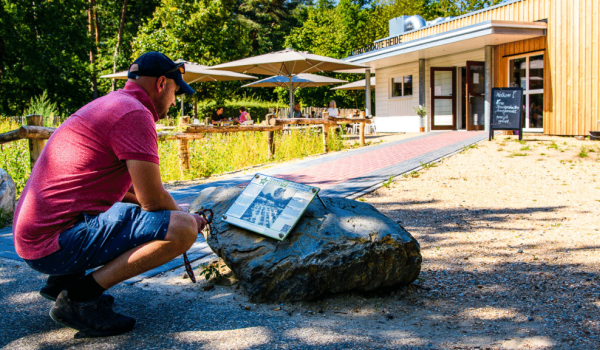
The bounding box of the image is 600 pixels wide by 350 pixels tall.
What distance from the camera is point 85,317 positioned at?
2.54 metres

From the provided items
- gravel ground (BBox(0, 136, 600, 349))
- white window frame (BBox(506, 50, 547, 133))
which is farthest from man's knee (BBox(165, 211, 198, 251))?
white window frame (BBox(506, 50, 547, 133))

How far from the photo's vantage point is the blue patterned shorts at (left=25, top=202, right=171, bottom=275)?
2.39 m

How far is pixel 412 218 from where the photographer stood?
531 cm

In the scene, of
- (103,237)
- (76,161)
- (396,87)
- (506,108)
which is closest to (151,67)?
(76,161)

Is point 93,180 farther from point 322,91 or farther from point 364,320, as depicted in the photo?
point 322,91

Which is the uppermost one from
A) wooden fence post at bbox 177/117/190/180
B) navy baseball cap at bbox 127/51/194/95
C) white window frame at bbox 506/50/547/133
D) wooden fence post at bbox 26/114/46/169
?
white window frame at bbox 506/50/547/133

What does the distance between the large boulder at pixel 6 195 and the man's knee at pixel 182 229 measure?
147 inches

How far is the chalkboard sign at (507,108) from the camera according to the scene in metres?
11.8

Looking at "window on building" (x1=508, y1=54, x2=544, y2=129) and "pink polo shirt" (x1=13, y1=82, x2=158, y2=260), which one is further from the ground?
"window on building" (x1=508, y1=54, x2=544, y2=129)

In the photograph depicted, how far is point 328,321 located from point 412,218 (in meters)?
2.72

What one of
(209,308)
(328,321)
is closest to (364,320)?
(328,321)

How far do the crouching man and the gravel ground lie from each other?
26cm

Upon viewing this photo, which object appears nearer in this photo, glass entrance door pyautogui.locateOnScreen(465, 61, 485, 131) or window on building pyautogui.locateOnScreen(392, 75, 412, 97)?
glass entrance door pyautogui.locateOnScreen(465, 61, 485, 131)

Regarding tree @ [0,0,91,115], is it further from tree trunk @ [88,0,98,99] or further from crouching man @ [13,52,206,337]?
crouching man @ [13,52,206,337]
